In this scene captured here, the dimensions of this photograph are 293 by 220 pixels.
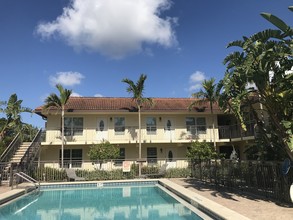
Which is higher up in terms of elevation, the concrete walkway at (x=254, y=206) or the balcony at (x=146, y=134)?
the balcony at (x=146, y=134)

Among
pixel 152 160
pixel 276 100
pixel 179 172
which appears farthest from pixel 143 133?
pixel 276 100

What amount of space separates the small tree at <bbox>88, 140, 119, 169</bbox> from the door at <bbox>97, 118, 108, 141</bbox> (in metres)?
2.55

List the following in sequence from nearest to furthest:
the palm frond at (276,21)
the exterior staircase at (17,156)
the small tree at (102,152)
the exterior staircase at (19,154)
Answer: the palm frond at (276,21) < the exterior staircase at (17,156) < the exterior staircase at (19,154) < the small tree at (102,152)

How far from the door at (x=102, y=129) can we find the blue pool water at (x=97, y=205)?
7.63 metres

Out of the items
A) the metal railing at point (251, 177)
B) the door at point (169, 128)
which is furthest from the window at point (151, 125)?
the metal railing at point (251, 177)

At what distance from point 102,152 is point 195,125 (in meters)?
9.45

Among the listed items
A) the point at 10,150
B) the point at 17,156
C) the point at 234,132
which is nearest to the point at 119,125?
the point at 17,156

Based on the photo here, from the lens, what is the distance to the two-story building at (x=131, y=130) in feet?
85.9

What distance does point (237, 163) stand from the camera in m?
14.6

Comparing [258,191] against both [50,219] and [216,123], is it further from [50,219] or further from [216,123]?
A: [216,123]

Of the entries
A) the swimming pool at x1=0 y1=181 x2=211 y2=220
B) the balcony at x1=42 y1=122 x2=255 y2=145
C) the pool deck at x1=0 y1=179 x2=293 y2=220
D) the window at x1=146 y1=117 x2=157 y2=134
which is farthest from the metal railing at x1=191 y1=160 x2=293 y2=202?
the window at x1=146 y1=117 x2=157 y2=134

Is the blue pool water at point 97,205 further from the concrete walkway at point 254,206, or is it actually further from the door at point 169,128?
the door at point 169,128

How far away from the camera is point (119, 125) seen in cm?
2723

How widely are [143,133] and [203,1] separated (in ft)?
46.2
